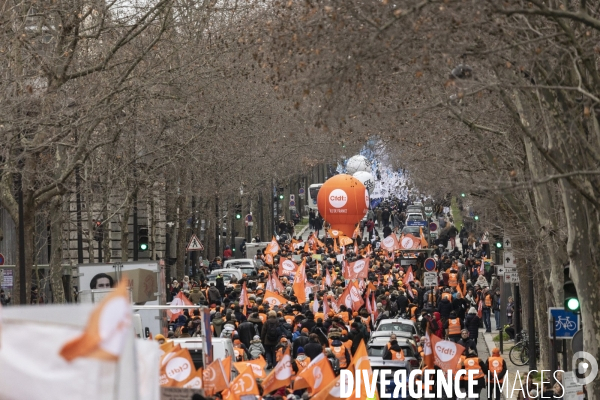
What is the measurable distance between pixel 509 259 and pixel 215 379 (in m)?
15.2

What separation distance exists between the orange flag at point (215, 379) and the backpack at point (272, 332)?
10946mm

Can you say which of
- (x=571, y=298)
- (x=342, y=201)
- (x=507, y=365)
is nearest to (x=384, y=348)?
(x=507, y=365)

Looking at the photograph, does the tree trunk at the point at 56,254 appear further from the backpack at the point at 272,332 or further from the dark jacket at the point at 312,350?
the dark jacket at the point at 312,350

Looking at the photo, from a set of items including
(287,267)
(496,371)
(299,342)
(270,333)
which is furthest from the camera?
(287,267)

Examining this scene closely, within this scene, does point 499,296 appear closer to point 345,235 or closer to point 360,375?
point 345,235

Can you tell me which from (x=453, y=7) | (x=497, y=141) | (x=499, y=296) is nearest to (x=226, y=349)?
(x=497, y=141)

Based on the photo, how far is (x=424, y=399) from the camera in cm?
2172

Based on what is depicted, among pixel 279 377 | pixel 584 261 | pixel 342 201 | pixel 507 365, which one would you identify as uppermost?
pixel 342 201

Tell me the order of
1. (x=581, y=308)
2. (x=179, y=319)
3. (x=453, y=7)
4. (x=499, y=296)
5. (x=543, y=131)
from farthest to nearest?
(x=499, y=296) → (x=179, y=319) → (x=543, y=131) → (x=581, y=308) → (x=453, y=7)

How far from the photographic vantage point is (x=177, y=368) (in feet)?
47.4

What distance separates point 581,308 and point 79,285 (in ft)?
38.3

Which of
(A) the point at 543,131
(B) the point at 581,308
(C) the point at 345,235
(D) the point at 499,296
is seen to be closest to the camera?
(B) the point at 581,308

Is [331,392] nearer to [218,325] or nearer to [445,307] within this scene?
[218,325]

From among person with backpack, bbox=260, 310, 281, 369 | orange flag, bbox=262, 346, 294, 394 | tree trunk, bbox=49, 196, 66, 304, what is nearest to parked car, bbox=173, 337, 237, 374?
orange flag, bbox=262, 346, 294, 394
